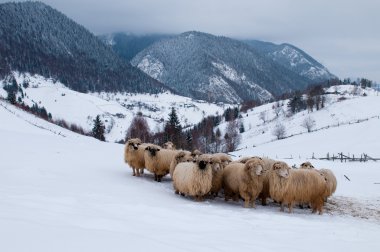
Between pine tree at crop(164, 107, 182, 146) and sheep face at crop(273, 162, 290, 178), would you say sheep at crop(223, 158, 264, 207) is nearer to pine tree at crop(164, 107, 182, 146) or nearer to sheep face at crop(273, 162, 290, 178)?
sheep face at crop(273, 162, 290, 178)

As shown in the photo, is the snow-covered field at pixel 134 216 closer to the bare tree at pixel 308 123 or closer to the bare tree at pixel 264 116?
the bare tree at pixel 308 123

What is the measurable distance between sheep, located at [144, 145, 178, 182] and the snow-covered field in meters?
0.63

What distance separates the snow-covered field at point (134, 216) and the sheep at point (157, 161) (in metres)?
0.63

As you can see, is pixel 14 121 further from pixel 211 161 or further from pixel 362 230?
pixel 362 230

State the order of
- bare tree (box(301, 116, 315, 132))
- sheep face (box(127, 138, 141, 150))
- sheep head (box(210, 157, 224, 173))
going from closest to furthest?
sheep head (box(210, 157, 224, 173)), sheep face (box(127, 138, 141, 150)), bare tree (box(301, 116, 315, 132))

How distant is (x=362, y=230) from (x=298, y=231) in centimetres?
240

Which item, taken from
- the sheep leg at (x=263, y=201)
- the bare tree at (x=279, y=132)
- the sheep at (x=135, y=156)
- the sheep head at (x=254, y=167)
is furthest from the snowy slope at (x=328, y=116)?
the sheep head at (x=254, y=167)

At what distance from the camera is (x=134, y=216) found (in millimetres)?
11328

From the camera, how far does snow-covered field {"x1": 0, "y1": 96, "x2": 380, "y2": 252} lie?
23.8 ft

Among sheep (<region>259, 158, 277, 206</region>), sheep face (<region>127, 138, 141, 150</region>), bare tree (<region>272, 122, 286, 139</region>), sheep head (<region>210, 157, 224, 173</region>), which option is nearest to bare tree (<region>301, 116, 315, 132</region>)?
bare tree (<region>272, 122, 286, 139</region>)

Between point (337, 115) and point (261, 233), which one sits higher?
point (337, 115)

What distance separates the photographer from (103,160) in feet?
83.0

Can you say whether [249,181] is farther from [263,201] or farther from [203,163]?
[203,163]

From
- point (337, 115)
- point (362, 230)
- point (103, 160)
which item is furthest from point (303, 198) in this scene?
point (337, 115)
